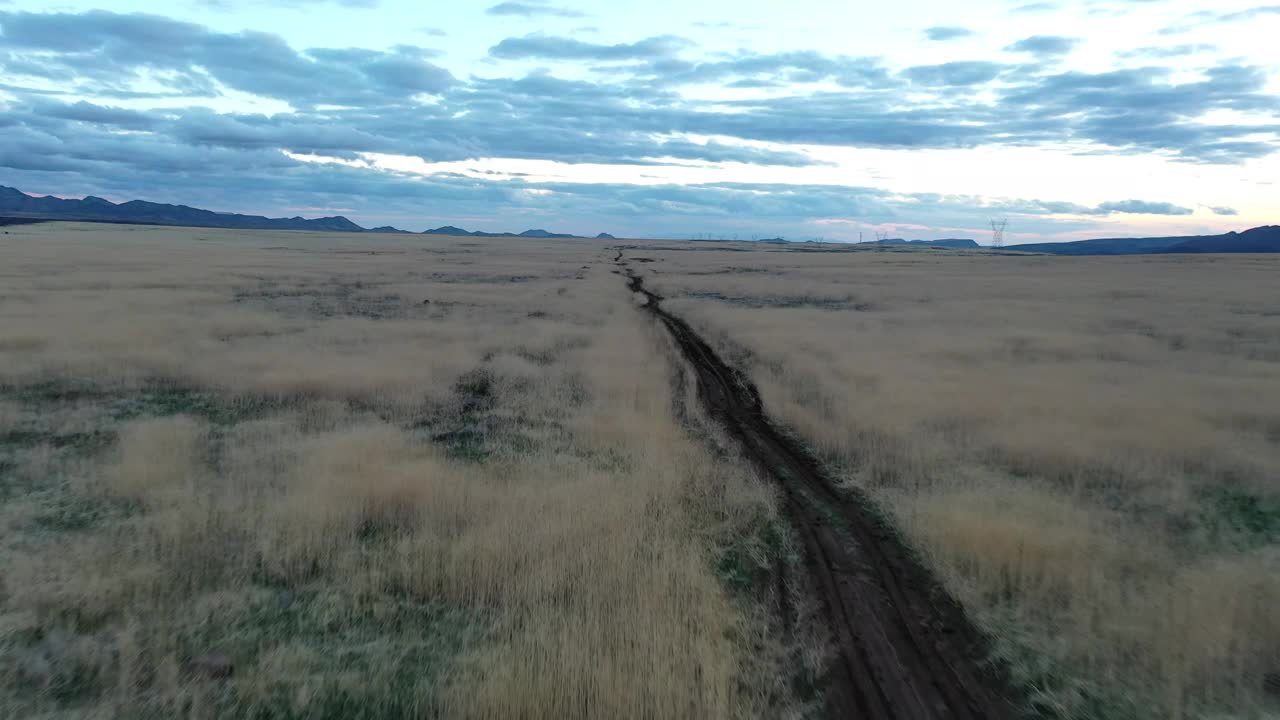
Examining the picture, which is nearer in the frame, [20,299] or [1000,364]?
[1000,364]

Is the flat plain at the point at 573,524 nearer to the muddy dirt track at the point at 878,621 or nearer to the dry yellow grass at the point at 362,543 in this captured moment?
the dry yellow grass at the point at 362,543

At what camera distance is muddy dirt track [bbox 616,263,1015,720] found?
5793mm

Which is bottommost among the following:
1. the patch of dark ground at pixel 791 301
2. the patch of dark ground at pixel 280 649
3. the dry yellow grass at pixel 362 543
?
the patch of dark ground at pixel 280 649

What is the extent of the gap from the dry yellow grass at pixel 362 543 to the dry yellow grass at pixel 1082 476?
2511 millimetres

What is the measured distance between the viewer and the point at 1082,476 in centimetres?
1108

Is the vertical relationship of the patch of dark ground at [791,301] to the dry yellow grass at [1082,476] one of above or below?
above

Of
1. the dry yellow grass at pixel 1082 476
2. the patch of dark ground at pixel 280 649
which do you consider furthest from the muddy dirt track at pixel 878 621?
the patch of dark ground at pixel 280 649

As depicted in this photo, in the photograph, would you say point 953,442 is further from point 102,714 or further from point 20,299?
point 20,299

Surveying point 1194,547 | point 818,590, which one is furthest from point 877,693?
point 1194,547

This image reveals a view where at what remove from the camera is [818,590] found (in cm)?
752

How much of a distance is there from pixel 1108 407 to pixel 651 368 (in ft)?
33.9

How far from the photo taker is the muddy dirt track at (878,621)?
5.79 m

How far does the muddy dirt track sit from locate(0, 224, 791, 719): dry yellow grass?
0.65 meters

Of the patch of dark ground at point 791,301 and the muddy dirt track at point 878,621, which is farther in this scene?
the patch of dark ground at point 791,301
